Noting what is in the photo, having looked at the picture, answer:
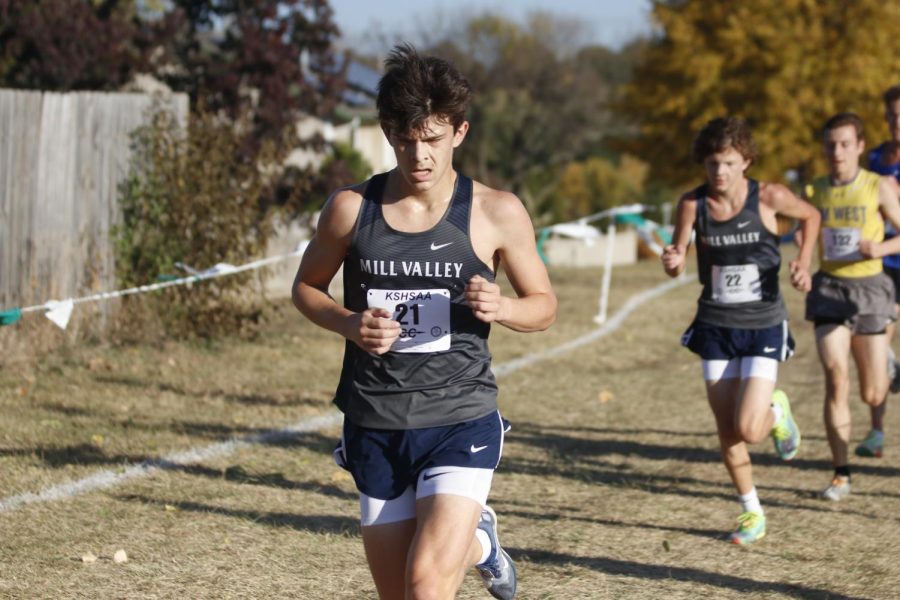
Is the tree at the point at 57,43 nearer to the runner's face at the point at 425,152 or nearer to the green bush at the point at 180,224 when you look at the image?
the green bush at the point at 180,224

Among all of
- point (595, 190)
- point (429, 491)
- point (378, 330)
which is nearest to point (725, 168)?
point (429, 491)

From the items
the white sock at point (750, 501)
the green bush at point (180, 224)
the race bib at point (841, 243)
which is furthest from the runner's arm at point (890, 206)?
the green bush at point (180, 224)

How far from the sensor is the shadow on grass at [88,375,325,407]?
9656 mm

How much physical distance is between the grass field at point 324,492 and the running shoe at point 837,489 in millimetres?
78

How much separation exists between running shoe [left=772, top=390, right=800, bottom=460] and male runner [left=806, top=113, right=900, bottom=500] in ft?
1.11

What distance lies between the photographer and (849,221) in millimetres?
7656

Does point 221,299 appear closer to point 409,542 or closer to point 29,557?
point 29,557

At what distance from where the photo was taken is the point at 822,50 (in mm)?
26047

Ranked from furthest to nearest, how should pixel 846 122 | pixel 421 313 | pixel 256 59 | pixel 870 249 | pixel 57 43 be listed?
pixel 256 59, pixel 57 43, pixel 846 122, pixel 870 249, pixel 421 313

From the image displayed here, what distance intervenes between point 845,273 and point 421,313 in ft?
14.7

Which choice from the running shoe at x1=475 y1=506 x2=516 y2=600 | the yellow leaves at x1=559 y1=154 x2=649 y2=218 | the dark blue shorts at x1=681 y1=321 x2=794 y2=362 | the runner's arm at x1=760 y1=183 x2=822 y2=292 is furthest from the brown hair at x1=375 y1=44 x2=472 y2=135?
the yellow leaves at x1=559 y1=154 x2=649 y2=218

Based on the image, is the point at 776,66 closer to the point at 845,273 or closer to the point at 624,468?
the point at 845,273

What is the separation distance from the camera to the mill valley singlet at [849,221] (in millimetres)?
7641

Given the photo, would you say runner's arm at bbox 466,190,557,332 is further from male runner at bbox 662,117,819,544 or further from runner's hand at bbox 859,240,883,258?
runner's hand at bbox 859,240,883,258
